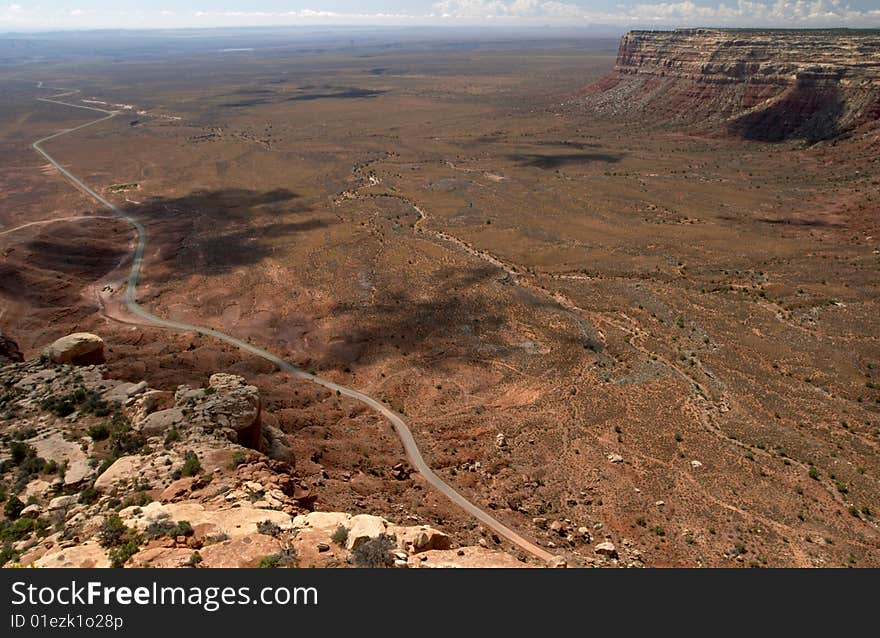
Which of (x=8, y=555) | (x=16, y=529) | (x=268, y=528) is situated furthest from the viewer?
(x=16, y=529)

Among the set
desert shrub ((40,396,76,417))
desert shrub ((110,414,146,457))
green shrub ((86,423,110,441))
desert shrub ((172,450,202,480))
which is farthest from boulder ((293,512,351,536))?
desert shrub ((40,396,76,417))

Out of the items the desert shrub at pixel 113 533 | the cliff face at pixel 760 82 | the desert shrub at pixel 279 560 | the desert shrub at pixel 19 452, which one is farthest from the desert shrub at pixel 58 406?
the cliff face at pixel 760 82

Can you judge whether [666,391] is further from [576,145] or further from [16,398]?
[576,145]

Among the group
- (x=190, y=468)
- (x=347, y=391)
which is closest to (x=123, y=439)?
(x=190, y=468)

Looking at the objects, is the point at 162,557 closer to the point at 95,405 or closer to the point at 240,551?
the point at 240,551

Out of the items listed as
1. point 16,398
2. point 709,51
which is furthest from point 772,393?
point 709,51

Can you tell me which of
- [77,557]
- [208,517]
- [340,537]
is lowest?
[208,517]

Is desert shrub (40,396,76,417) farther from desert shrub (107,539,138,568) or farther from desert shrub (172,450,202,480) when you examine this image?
desert shrub (107,539,138,568)

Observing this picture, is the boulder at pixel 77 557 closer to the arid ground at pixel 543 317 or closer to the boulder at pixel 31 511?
the boulder at pixel 31 511
